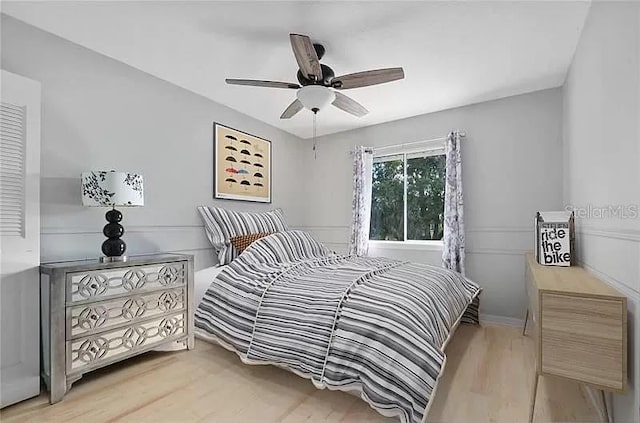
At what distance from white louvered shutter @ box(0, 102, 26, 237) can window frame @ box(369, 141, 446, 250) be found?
3.49 metres

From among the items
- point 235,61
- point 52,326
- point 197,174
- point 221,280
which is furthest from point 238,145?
point 52,326

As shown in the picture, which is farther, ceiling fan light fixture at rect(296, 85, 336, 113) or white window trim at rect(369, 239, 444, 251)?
white window trim at rect(369, 239, 444, 251)

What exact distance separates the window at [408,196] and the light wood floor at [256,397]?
6.06 ft

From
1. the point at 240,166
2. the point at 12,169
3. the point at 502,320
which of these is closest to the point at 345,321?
the point at 12,169

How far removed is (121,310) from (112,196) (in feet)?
2.56

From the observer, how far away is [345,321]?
1.73 m

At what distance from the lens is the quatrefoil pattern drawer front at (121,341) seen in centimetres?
188

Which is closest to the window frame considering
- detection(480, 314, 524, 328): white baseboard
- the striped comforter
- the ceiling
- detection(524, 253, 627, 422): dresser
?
the ceiling

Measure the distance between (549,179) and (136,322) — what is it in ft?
12.6

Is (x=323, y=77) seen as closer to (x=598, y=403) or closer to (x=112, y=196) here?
(x=112, y=196)

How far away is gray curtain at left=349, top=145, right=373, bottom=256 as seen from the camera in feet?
13.6

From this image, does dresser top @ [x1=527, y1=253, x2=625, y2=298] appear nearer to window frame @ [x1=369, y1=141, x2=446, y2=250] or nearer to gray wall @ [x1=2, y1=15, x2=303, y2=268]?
window frame @ [x1=369, y1=141, x2=446, y2=250]

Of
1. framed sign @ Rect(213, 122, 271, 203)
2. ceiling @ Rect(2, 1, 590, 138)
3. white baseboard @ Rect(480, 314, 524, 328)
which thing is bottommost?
white baseboard @ Rect(480, 314, 524, 328)

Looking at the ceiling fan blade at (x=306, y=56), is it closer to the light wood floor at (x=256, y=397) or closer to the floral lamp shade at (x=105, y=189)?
the floral lamp shade at (x=105, y=189)
